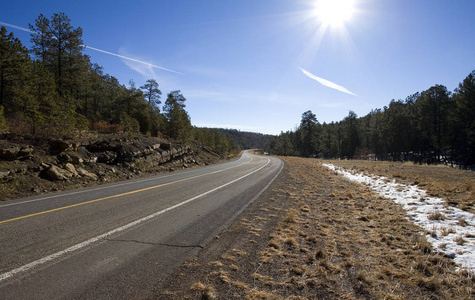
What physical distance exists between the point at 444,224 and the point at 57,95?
21.2 metres

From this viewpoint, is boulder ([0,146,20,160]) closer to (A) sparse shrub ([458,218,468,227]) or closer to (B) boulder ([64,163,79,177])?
(B) boulder ([64,163,79,177])

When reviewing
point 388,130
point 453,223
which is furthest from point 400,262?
point 388,130

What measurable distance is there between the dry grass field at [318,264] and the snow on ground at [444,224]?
297 millimetres

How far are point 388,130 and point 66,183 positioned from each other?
6308cm

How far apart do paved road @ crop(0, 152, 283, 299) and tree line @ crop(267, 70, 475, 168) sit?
1824 inches

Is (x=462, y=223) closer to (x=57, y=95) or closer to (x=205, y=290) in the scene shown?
(x=205, y=290)

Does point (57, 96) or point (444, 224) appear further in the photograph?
point (57, 96)

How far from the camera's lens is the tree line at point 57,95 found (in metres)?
13.9

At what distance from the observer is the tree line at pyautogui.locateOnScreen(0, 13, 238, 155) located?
13.9 m

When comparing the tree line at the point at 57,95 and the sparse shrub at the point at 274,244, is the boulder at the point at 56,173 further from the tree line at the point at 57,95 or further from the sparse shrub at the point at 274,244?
the sparse shrub at the point at 274,244

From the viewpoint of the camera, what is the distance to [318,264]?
3.69m

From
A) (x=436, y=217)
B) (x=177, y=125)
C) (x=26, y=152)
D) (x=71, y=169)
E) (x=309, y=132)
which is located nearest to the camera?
(x=436, y=217)

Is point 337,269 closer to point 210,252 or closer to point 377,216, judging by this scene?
point 210,252

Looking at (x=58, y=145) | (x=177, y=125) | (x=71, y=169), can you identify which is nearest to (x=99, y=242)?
(x=71, y=169)
